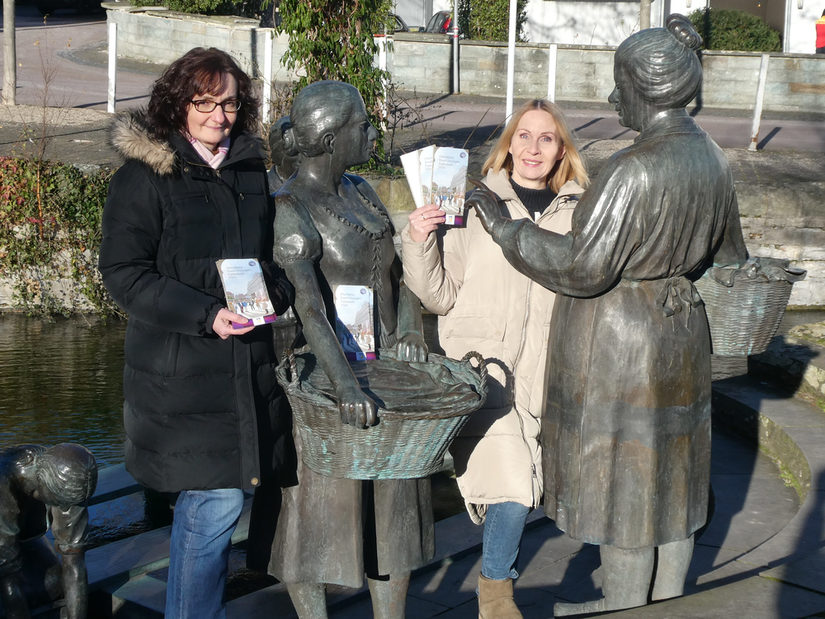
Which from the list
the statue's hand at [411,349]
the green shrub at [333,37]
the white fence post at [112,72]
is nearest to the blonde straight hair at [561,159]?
the statue's hand at [411,349]

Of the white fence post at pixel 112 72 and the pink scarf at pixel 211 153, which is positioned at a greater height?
the white fence post at pixel 112 72

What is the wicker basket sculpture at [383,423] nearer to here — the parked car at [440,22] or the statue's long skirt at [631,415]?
the statue's long skirt at [631,415]

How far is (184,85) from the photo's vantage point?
3.06m

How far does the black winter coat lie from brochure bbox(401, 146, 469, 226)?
1.59 feet

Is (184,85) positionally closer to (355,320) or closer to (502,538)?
(355,320)

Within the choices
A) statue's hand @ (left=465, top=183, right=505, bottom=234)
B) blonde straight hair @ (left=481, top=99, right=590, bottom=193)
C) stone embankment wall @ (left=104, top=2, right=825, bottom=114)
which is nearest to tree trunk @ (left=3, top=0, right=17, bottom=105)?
stone embankment wall @ (left=104, top=2, right=825, bottom=114)

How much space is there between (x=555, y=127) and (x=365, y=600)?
1930mm

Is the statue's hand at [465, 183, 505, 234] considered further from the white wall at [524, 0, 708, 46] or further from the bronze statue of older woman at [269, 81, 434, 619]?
the white wall at [524, 0, 708, 46]

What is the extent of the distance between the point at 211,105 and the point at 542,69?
15.7m

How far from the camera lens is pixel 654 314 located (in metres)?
3.19

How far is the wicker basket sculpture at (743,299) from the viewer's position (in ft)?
11.2

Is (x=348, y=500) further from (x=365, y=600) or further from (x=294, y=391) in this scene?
(x=365, y=600)

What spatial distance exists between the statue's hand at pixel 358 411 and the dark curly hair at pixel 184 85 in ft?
3.22

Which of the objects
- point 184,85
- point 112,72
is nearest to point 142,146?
point 184,85
